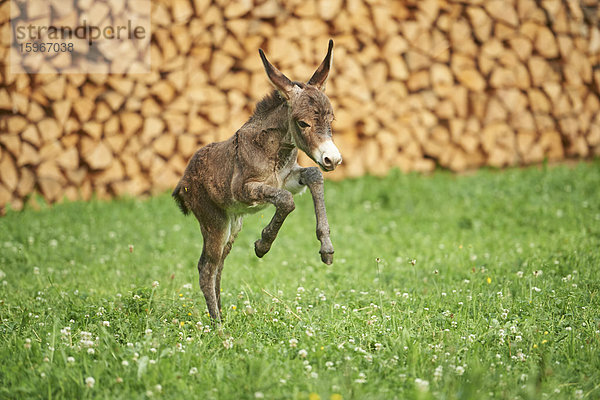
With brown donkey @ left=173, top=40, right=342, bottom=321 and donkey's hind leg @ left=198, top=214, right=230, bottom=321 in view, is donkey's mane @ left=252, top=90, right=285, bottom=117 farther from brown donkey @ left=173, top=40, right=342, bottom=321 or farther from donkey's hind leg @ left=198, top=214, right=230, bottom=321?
donkey's hind leg @ left=198, top=214, right=230, bottom=321

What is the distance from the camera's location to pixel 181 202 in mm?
3980

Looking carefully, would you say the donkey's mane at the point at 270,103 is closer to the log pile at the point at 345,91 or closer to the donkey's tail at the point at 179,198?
the donkey's tail at the point at 179,198

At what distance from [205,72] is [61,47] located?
1.88 m

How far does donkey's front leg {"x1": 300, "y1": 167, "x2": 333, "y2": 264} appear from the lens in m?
3.04

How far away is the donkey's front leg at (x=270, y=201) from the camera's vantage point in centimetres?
310

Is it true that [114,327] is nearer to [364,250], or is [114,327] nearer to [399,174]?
[364,250]

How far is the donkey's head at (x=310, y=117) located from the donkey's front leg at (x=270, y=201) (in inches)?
10.4

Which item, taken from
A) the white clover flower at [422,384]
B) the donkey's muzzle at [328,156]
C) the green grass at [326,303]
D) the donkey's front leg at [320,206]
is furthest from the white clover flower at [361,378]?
the donkey's muzzle at [328,156]

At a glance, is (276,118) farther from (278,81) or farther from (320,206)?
(320,206)

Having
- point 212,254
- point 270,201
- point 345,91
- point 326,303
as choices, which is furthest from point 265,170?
point 345,91

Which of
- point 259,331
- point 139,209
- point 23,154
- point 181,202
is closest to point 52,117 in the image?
point 23,154

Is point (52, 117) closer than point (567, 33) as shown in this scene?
Yes

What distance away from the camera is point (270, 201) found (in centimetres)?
320

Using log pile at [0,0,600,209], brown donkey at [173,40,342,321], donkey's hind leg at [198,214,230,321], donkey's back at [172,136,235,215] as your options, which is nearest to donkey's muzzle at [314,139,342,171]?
brown donkey at [173,40,342,321]
